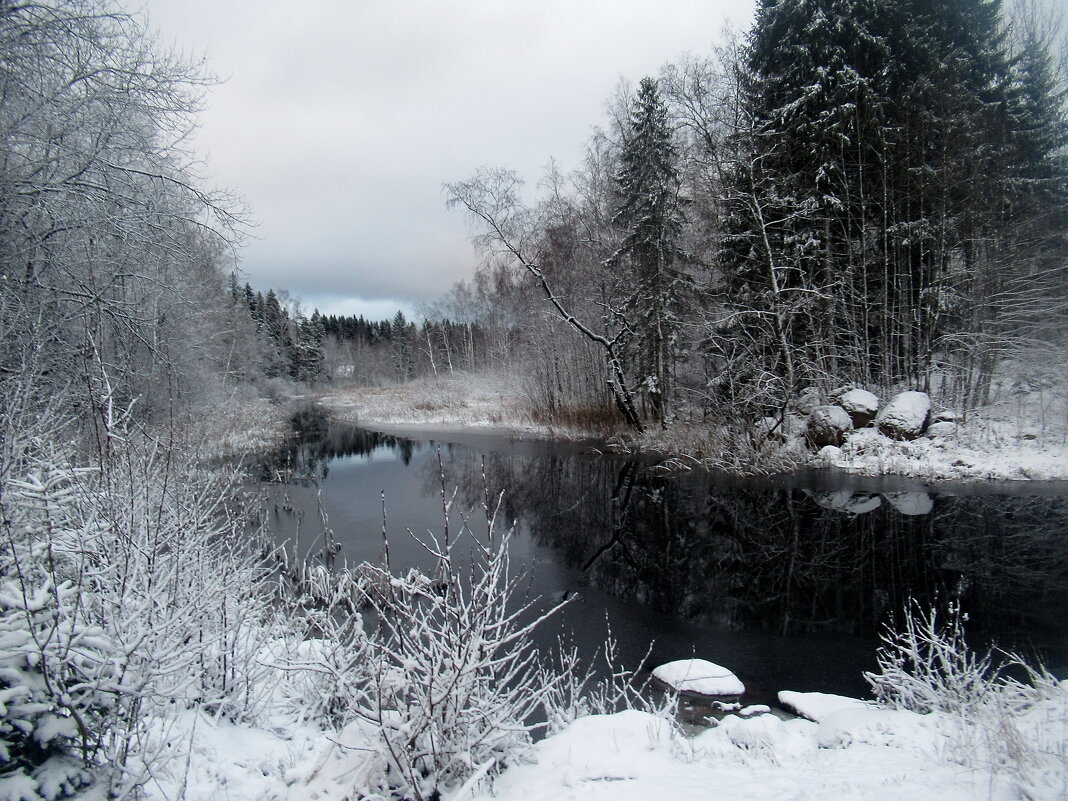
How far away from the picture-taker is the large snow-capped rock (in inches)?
522

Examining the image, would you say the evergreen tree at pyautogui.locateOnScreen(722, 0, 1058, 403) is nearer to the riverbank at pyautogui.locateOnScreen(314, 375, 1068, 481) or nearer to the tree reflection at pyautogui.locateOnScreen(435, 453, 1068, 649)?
the riverbank at pyautogui.locateOnScreen(314, 375, 1068, 481)

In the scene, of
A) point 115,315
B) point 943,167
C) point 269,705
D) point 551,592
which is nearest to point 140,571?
point 269,705

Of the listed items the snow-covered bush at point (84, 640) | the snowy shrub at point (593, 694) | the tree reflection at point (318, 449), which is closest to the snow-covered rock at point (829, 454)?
the snowy shrub at point (593, 694)

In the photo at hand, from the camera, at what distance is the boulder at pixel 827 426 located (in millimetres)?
14008

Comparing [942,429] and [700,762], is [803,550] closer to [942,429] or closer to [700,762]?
[700,762]

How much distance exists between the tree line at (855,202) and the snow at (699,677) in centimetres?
1072

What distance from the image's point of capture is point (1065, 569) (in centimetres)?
727

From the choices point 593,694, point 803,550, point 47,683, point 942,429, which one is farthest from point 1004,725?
point 942,429

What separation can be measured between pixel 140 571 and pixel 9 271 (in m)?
4.79

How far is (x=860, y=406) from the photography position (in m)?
14.2

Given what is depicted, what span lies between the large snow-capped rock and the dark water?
2033 mm

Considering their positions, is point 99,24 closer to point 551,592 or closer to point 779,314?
point 551,592

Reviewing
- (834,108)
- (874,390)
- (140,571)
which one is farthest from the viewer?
(874,390)

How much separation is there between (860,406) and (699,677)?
12127mm
